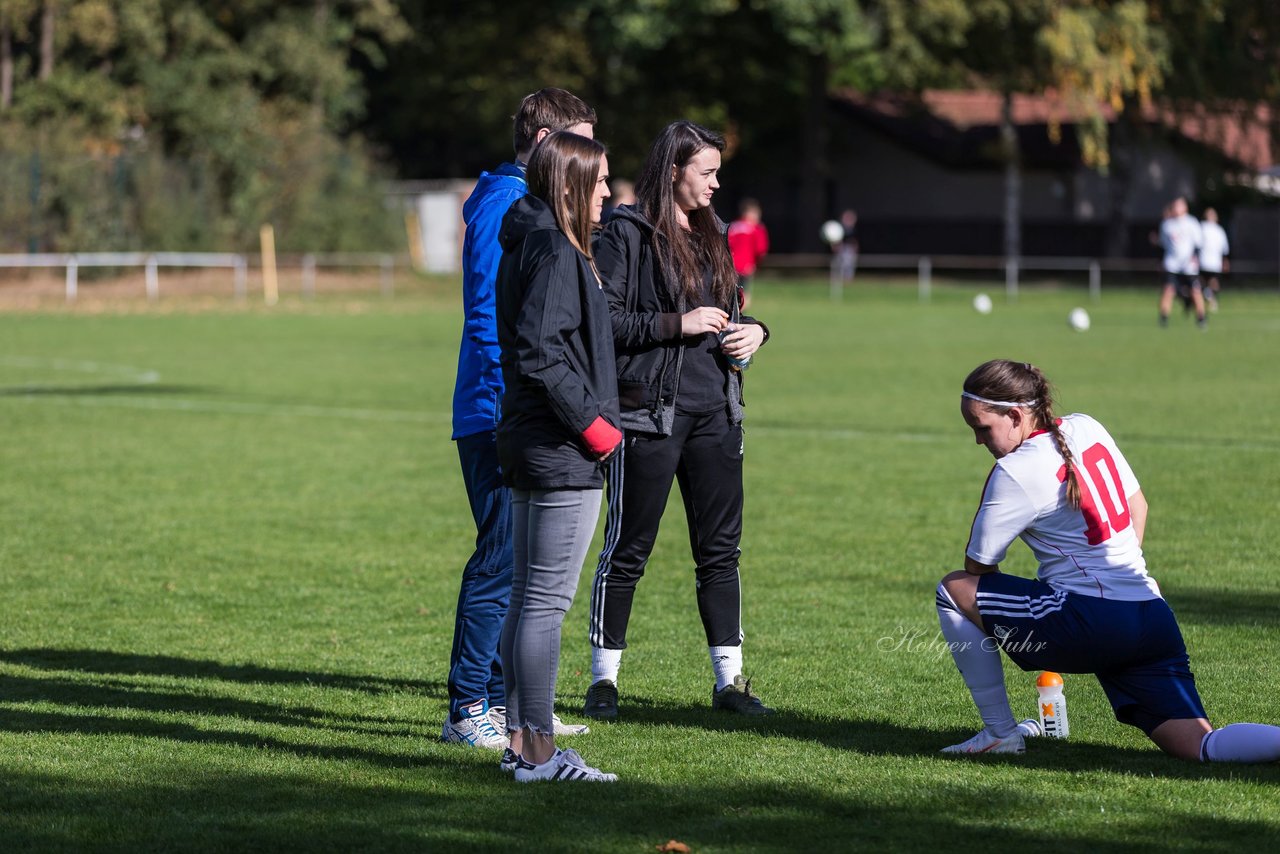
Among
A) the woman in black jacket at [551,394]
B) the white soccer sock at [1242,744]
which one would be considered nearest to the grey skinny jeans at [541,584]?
the woman in black jacket at [551,394]

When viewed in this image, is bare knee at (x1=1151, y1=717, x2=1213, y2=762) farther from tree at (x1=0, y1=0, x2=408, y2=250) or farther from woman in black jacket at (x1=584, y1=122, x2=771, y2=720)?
tree at (x1=0, y1=0, x2=408, y2=250)

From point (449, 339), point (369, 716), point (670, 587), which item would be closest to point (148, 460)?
point (670, 587)

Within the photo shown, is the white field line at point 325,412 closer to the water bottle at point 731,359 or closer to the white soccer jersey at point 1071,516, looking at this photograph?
the water bottle at point 731,359

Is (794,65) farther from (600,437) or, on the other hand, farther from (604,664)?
(600,437)

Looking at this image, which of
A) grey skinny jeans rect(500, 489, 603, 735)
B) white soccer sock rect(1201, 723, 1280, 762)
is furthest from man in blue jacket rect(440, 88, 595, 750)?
white soccer sock rect(1201, 723, 1280, 762)

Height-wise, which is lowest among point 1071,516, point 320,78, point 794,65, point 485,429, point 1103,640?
point 1103,640

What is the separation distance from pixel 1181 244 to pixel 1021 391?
87.8 feet

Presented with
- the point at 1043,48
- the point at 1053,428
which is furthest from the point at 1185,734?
the point at 1043,48

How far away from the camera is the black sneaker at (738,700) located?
20.5ft

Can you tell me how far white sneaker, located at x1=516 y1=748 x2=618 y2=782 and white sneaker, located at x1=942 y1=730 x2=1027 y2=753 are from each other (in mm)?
1191

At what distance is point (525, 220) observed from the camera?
4973mm

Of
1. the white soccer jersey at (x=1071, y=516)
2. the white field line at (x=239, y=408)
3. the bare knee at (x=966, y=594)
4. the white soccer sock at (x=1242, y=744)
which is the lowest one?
the white field line at (x=239, y=408)

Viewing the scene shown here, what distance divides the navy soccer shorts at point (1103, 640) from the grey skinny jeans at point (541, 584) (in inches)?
52.1

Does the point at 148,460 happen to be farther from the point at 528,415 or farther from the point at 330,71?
the point at 330,71
